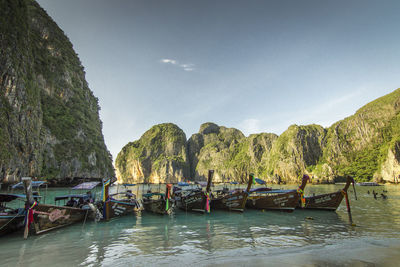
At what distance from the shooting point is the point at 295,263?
6.16 metres

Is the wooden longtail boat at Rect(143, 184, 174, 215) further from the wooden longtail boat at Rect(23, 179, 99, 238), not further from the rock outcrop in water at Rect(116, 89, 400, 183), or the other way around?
the rock outcrop in water at Rect(116, 89, 400, 183)

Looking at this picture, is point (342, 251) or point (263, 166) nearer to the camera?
point (342, 251)

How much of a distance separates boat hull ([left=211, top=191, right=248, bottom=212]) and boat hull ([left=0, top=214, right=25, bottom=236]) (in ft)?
50.7

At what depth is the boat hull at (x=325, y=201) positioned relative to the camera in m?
17.9

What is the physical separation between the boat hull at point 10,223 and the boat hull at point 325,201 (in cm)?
2269

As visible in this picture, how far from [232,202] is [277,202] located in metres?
4.33

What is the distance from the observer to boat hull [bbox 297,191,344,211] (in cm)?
1794

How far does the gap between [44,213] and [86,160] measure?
210 ft

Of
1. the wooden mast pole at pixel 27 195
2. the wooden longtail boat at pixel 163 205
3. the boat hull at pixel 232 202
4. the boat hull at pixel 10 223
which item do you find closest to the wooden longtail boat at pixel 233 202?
the boat hull at pixel 232 202

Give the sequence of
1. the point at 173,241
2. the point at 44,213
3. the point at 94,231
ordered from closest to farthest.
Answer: the point at 173,241
the point at 44,213
the point at 94,231

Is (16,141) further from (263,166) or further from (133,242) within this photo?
(263,166)

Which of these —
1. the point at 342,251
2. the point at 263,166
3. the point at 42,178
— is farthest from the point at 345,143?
the point at 42,178

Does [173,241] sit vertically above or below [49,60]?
below

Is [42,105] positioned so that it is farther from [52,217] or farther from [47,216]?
[47,216]
